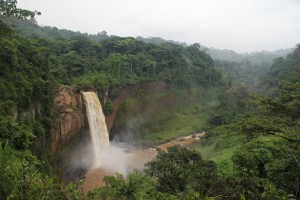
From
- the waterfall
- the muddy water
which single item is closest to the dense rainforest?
the waterfall

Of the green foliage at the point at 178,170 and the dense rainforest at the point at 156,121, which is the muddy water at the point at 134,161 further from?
the green foliage at the point at 178,170

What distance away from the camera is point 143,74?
47.2 metres

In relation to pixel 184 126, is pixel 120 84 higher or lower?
higher

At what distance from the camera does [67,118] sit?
2691 centimetres

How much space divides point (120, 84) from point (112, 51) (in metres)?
11.3

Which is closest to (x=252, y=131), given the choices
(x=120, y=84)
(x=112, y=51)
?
(x=120, y=84)

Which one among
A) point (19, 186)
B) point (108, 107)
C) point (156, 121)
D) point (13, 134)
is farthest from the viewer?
point (156, 121)

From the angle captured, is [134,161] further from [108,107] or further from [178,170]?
[178,170]

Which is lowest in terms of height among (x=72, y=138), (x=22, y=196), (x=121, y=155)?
(x=121, y=155)

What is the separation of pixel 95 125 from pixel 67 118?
5.39 m

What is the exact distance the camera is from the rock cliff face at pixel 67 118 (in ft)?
83.0

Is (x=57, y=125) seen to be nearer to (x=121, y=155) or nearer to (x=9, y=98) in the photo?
(x=9, y=98)

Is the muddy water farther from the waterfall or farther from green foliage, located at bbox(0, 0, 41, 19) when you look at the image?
green foliage, located at bbox(0, 0, 41, 19)

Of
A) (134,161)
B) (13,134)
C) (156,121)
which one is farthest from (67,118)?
(156,121)
